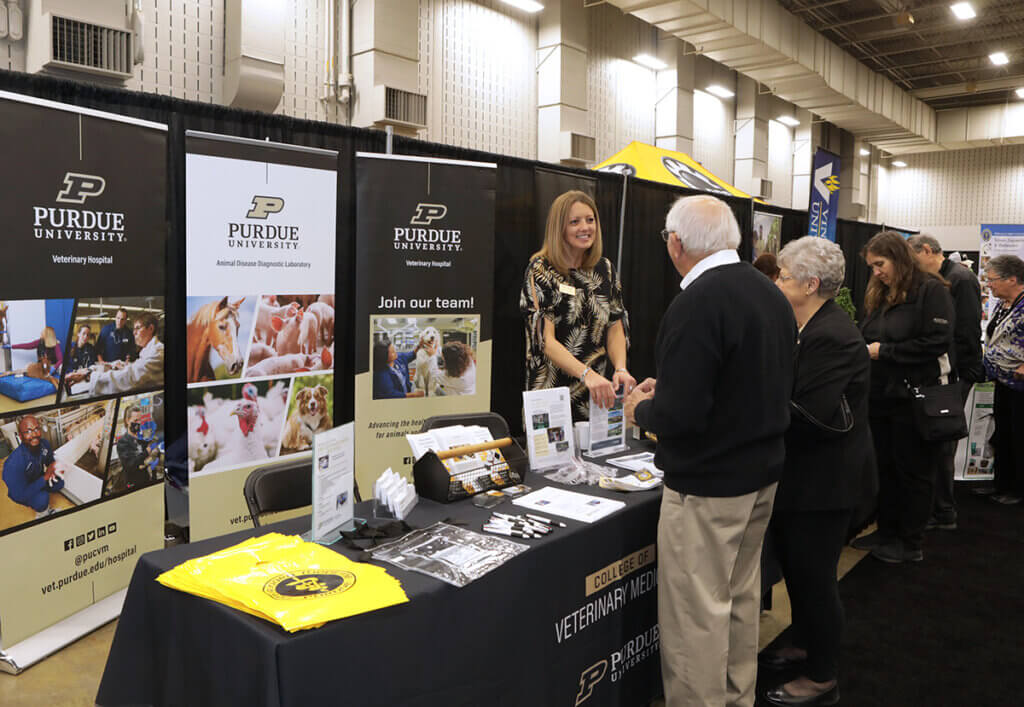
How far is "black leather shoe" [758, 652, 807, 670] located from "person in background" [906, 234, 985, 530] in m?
1.95

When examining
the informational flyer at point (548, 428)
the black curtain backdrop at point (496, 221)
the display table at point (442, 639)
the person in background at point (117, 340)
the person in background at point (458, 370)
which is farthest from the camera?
the person in background at point (458, 370)

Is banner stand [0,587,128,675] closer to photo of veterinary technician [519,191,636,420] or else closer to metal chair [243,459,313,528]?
metal chair [243,459,313,528]

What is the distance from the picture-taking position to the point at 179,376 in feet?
11.0

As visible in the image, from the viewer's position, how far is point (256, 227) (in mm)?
3029

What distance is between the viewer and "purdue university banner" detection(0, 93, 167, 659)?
238 cm

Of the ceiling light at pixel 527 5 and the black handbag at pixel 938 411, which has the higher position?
the ceiling light at pixel 527 5

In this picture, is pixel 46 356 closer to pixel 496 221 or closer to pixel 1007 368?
pixel 496 221

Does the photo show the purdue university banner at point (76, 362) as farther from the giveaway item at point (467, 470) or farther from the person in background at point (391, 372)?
the giveaway item at point (467, 470)

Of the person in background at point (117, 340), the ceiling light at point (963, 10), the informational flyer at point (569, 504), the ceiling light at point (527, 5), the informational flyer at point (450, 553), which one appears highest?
the ceiling light at point (963, 10)

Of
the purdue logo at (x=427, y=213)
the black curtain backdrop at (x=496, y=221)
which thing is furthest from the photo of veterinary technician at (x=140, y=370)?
the purdue logo at (x=427, y=213)

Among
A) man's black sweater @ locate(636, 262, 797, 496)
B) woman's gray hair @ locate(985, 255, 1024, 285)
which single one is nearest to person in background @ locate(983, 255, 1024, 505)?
woman's gray hair @ locate(985, 255, 1024, 285)

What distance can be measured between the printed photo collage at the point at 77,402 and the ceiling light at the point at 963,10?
7.97 meters

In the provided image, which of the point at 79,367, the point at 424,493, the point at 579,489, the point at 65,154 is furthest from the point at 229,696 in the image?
the point at 65,154

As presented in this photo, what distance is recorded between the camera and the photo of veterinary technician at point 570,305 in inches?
111
